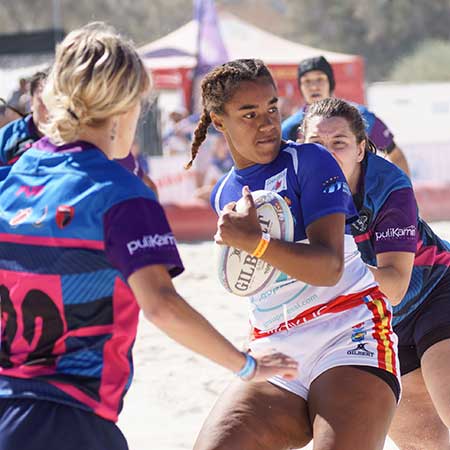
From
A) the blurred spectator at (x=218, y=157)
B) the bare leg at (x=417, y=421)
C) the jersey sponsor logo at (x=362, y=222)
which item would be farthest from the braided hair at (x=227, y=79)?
the blurred spectator at (x=218, y=157)

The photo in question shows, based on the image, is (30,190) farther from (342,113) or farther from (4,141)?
(4,141)

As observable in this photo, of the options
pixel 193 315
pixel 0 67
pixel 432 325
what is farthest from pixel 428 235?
pixel 0 67

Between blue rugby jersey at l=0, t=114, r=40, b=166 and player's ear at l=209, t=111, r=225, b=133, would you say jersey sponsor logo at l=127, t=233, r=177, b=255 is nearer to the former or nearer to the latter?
player's ear at l=209, t=111, r=225, b=133

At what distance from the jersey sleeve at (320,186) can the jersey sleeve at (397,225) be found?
0.47 meters

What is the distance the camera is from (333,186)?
9.43 ft

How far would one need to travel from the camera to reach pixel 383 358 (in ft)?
9.77

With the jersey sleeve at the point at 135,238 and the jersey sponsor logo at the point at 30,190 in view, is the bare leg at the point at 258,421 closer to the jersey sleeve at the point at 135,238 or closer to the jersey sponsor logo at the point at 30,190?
the jersey sleeve at the point at 135,238

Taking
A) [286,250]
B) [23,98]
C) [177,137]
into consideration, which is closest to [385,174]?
[286,250]

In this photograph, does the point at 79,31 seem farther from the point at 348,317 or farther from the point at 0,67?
the point at 0,67

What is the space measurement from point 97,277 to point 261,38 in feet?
56.3

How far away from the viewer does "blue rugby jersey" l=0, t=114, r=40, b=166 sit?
13.3 ft

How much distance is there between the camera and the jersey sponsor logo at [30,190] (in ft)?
7.45

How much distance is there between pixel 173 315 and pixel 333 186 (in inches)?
35.5

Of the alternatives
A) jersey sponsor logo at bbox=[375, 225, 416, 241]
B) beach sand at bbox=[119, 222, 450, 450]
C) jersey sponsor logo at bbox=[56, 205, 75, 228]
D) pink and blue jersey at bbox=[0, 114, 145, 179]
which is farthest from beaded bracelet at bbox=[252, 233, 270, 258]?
beach sand at bbox=[119, 222, 450, 450]
